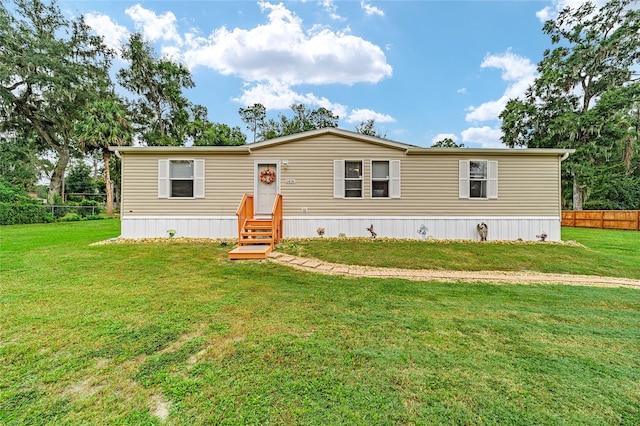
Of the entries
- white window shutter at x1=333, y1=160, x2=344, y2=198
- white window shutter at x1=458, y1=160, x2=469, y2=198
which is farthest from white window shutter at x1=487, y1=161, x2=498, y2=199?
white window shutter at x1=333, y1=160, x2=344, y2=198

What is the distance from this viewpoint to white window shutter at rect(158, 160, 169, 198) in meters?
8.14

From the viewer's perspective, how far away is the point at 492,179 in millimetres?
8281

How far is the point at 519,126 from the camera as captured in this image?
17.4 metres

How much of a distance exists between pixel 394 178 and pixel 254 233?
4.62 metres

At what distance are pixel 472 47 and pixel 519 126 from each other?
269 inches

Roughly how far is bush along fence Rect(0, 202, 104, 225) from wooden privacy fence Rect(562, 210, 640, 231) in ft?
92.6

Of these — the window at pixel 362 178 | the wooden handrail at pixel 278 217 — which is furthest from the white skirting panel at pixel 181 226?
the window at pixel 362 178

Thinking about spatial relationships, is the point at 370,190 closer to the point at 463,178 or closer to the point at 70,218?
the point at 463,178

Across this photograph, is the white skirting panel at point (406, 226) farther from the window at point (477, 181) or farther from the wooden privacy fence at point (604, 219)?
the wooden privacy fence at point (604, 219)

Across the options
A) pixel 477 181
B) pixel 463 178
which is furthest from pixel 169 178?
pixel 477 181

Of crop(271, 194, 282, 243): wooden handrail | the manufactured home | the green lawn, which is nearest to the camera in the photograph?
the green lawn

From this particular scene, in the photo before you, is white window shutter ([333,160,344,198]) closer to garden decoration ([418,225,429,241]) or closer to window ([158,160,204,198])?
garden decoration ([418,225,429,241])

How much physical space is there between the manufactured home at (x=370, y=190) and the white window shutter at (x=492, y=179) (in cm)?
3

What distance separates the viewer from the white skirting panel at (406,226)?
823 cm
